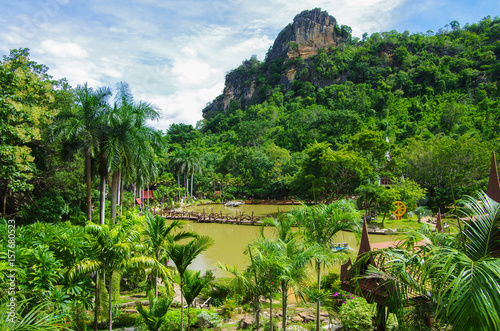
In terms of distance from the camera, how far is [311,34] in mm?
94062

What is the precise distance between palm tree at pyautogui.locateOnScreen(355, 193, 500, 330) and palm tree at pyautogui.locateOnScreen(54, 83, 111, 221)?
12484mm

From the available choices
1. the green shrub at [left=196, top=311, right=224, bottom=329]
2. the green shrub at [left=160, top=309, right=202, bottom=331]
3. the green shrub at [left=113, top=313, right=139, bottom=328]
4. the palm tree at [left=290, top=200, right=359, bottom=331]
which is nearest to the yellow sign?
the palm tree at [left=290, top=200, right=359, bottom=331]

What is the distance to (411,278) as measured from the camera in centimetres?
378

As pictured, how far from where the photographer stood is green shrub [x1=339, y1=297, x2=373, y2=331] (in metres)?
7.91

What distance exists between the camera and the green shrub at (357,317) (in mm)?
7906

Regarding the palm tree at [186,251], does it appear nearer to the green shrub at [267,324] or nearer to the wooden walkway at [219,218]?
the green shrub at [267,324]

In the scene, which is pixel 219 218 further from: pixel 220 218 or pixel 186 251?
pixel 186 251

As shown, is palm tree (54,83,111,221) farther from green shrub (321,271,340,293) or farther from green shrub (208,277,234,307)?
green shrub (321,271,340,293)

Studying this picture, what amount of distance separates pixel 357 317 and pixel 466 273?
5801 mm

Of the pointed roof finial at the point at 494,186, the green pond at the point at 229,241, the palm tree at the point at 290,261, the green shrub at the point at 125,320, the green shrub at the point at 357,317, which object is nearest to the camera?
the pointed roof finial at the point at 494,186

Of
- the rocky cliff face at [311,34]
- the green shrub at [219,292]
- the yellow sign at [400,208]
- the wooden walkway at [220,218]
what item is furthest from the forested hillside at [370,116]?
the green shrub at [219,292]

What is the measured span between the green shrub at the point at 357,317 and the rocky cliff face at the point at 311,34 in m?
91.2

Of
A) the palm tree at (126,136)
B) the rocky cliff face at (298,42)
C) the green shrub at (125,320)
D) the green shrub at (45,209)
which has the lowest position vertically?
the green shrub at (125,320)

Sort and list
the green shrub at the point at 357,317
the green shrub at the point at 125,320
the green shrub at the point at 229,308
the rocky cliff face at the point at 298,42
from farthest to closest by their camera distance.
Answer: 1. the rocky cliff face at the point at 298,42
2. the green shrub at the point at 229,308
3. the green shrub at the point at 125,320
4. the green shrub at the point at 357,317
